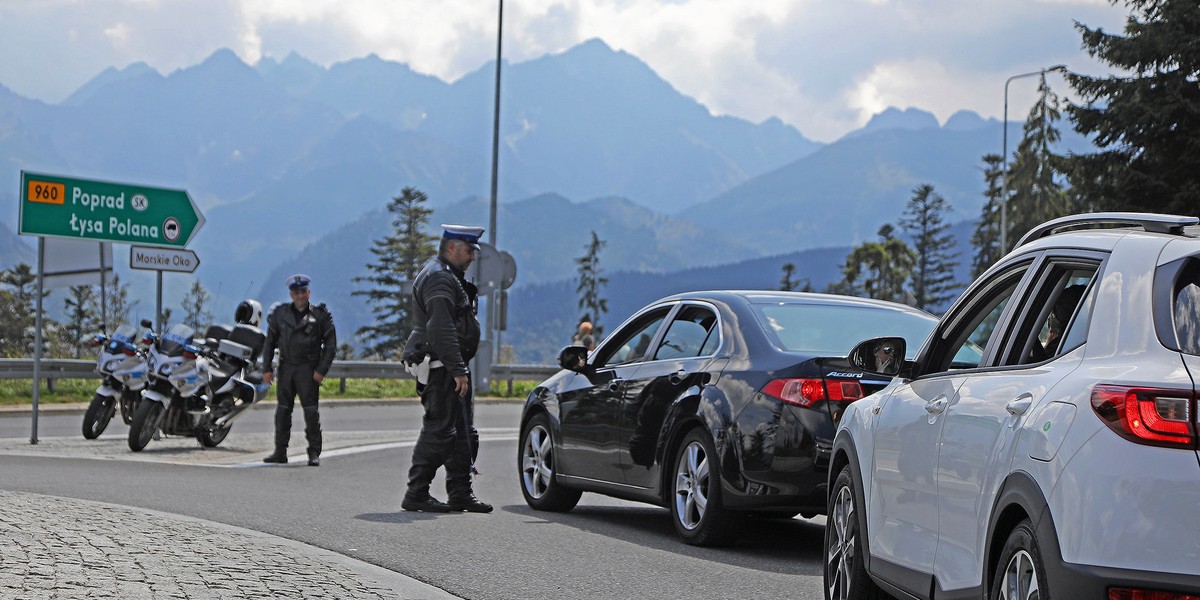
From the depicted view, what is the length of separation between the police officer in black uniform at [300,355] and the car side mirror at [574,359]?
5247 millimetres

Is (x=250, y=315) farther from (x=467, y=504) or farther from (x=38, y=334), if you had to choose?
(x=467, y=504)

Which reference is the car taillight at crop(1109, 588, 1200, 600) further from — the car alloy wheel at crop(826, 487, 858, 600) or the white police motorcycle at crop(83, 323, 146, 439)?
the white police motorcycle at crop(83, 323, 146, 439)

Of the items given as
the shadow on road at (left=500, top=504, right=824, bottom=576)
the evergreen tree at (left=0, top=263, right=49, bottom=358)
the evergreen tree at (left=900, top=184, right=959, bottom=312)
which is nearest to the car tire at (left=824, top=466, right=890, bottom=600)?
the shadow on road at (left=500, top=504, right=824, bottom=576)

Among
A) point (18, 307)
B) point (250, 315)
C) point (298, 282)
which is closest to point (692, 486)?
point (298, 282)

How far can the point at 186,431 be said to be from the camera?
664 inches

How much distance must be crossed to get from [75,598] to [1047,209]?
73.6 m

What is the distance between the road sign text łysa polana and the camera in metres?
20.8

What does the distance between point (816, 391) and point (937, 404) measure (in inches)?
133

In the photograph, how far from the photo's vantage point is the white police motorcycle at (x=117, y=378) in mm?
17609

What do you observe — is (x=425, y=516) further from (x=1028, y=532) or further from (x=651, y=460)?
(x=1028, y=532)

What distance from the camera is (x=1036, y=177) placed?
7525 cm

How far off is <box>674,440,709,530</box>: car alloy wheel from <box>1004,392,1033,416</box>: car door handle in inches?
186

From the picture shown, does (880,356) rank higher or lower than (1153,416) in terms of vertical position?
higher

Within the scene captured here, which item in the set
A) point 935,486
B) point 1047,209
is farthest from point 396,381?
point 1047,209
